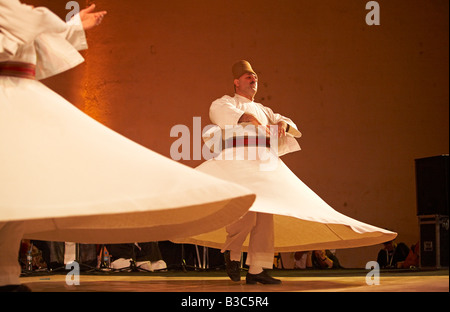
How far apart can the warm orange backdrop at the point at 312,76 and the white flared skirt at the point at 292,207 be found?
368cm

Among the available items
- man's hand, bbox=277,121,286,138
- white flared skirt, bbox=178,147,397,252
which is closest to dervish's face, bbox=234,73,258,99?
man's hand, bbox=277,121,286,138

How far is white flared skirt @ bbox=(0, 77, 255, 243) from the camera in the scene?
7.72 feet

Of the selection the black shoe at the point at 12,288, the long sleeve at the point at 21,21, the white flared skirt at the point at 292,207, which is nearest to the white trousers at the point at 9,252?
the black shoe at the point at 12,288

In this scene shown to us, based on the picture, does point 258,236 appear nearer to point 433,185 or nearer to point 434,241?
point 434,241

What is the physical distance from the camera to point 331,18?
27.5ft

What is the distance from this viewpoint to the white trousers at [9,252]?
262 cm

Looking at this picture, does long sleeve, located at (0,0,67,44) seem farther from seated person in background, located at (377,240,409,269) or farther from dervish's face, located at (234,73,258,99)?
seated person in background, located at (377,240,409,269)

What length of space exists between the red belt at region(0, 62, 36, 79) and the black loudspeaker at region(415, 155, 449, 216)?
4.38 meters

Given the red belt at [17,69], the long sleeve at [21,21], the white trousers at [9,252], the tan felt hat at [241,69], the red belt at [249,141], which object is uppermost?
the tan felt hat at [241,69]

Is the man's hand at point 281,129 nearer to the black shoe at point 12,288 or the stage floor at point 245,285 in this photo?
the stage floor at point 245,285

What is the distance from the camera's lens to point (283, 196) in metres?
3.92

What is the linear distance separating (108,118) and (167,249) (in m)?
2.34

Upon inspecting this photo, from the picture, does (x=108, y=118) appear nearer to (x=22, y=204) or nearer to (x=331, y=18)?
(x=331, y=18)

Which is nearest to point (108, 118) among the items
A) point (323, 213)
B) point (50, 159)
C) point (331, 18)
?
point (331, 18)
